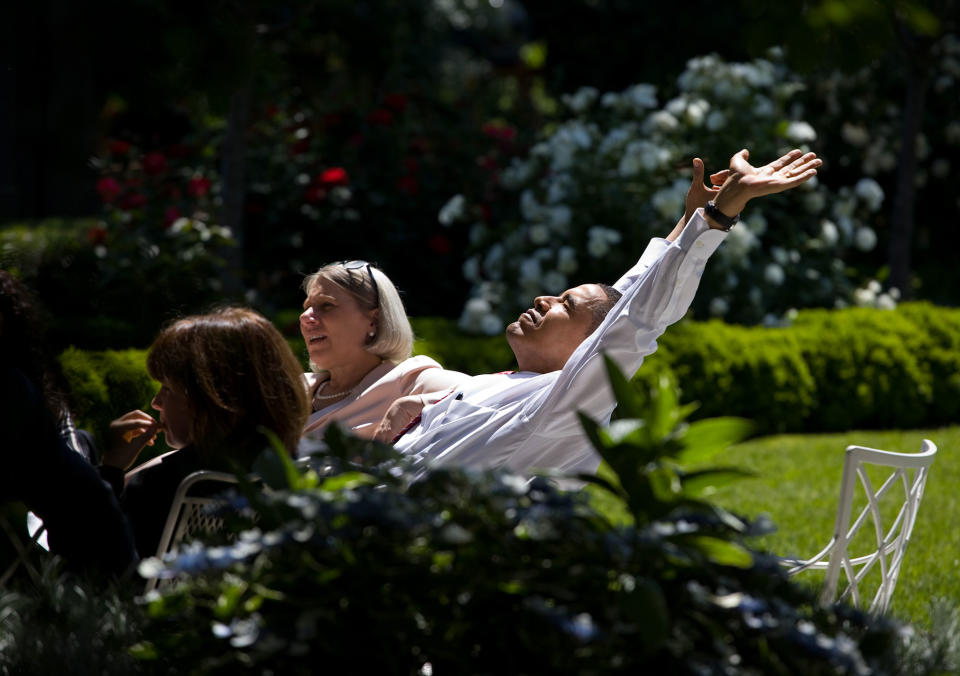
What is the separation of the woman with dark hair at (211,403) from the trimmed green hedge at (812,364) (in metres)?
3.66

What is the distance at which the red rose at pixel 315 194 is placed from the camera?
8.11 metres

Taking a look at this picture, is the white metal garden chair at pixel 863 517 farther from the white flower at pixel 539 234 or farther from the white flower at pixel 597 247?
the white flower at pixel 539 234

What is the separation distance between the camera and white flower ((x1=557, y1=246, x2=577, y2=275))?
7406mm

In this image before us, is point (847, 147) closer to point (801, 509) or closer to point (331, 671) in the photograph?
point (801, 509)

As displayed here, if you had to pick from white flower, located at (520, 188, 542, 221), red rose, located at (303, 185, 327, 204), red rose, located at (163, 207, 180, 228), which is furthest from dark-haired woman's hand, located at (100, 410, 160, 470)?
red rose, located at (303, 185, 327, 204)

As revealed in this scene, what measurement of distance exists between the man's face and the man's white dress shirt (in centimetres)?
7

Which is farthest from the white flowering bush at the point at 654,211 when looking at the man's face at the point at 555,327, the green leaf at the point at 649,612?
the green leaf at the point at 649,612

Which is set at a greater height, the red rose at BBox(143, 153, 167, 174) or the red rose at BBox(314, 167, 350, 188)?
the red rose at BBox(143, 153, 167, 174)

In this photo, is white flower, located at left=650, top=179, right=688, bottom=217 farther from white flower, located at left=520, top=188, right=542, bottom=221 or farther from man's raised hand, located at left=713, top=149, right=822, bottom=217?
man's raised hand, located at left=713, top=149, right=822, bottom=217

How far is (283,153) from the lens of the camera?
8.54m

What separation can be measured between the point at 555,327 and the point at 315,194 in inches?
210

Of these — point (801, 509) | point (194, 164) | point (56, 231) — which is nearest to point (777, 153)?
point (801, 509)

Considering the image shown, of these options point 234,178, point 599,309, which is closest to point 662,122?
point 234,178

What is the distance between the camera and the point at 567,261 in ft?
24.3
